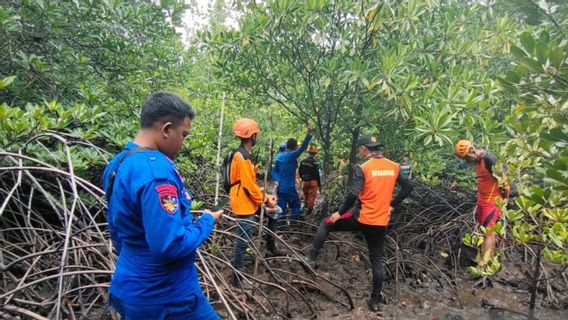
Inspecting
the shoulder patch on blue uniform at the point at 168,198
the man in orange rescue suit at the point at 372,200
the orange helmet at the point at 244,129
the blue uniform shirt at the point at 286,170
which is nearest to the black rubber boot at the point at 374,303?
the man in orange rescue suit at the point at 372,200

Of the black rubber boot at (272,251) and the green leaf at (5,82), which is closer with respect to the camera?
the green leaf at (5,82)

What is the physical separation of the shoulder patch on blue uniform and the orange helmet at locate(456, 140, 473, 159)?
3.61 meters

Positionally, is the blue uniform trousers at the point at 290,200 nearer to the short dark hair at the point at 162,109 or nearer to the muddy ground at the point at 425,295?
the muddy ground at the point at 425,295

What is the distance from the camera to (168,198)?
55.3 inches

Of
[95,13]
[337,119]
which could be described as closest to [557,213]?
[337,119]

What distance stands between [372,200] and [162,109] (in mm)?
2634

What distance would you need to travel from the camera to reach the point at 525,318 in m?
3.83

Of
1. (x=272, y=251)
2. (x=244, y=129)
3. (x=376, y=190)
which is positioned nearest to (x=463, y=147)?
(x=376, y=190)

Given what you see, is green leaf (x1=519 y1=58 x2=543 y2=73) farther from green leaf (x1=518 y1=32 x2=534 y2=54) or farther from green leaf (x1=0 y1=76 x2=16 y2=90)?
green leaf (x1=0 y1=76 x2=16 y2=90)

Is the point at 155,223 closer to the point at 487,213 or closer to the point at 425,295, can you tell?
the point at 425,295

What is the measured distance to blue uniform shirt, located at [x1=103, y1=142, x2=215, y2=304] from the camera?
1.38 meters

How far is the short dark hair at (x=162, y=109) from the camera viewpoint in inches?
60.3

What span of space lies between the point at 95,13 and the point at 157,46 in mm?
1009

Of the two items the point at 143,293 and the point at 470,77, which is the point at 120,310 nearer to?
the point at 143,293
